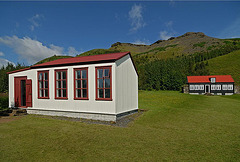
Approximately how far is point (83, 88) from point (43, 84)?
14.4 feet

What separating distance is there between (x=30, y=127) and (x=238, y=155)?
10586mm

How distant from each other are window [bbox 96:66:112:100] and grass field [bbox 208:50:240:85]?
202 ft

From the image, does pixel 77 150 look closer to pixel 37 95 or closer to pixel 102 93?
pixel 102 93

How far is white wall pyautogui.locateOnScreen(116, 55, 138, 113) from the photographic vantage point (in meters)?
10.6

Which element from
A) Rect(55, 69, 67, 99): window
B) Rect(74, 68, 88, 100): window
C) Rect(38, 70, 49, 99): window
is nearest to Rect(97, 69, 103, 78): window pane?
Rect(74, 68, 88, 100): window

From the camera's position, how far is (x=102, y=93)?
417 inches

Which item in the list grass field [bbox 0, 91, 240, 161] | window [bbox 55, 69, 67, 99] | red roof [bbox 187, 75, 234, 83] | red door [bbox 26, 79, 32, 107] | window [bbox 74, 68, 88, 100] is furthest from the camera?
red roof [bbox 187, 75, 234, 83]

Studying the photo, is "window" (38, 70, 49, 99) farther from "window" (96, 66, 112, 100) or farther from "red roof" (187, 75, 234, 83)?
"red roof" (187, 75, 234, 83)

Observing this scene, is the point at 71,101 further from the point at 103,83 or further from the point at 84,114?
the point at 103,83

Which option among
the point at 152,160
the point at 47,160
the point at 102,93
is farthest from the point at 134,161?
the point at 102,93

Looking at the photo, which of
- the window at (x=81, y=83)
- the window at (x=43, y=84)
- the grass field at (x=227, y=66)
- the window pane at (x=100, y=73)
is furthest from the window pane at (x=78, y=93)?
the grass field at (x=227, y=66)

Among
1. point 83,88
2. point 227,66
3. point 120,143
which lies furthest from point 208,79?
point 120,143

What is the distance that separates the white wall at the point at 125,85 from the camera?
10.6 meters

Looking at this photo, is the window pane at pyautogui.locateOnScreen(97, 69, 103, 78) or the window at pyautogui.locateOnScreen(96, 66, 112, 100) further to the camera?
the window pane at pyautogui.locateOnScreen(97, 69, 103, 78)
